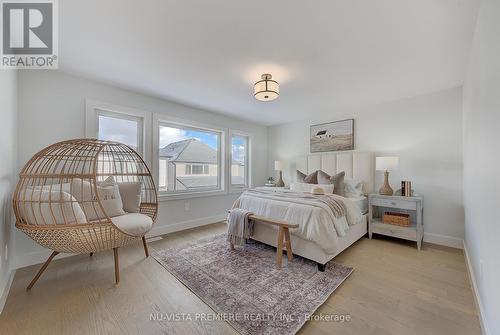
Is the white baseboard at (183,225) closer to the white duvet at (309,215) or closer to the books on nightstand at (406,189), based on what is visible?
the white duvet at (309,215)

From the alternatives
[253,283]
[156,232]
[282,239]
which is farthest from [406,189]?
[156,232]

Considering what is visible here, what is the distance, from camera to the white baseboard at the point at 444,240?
2.81 m

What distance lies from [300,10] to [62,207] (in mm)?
2550

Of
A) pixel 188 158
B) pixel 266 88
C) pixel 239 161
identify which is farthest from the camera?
pixel 239 161

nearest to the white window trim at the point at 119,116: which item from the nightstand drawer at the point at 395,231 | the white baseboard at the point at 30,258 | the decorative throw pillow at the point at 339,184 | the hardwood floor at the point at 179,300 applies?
the white baseboard at the point at 30,258

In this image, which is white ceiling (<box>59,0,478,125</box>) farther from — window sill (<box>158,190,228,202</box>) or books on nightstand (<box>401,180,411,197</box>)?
window sill (<box>158,190,228,202</box>)

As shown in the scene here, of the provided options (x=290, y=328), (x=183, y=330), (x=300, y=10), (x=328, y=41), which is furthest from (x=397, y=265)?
(x=300, y=10)

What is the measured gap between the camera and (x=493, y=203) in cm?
117

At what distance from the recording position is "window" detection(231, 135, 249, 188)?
4.71m

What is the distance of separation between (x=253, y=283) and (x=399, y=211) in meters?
2.87

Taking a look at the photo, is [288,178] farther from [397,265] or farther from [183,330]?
[183,330]
